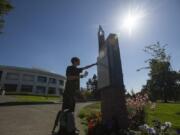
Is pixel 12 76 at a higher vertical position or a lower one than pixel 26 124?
higher

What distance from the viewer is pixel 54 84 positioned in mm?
81188

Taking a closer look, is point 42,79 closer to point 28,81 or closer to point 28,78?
point 28,78

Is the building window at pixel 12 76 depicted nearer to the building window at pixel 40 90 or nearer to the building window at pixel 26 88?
the building window at pixel 26 88

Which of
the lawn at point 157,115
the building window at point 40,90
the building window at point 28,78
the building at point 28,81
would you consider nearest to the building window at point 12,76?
the building at point 28,81

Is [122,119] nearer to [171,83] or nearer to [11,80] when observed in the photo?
[11,80]

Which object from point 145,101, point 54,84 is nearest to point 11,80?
point 54,84

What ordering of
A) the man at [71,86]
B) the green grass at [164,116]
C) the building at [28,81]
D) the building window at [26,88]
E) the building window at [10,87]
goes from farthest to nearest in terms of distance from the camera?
the building window at [26,88] < the building window at [10,87] < the building at [28,81] < the green grass at [164,116] < the man at [71,86]

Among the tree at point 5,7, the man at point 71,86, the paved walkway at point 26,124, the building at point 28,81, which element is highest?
the building at point 28,81

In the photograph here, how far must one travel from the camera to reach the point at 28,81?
240ft

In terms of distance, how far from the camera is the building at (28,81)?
6875 centimetres

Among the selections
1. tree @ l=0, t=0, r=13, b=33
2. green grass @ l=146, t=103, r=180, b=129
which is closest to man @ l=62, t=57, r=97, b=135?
green grass @ l=146, t=103, r=180, b=129

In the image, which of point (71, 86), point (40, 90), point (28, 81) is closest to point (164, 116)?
point (71, 86)

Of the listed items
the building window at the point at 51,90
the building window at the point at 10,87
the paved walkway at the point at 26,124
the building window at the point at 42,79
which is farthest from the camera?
the building window at the point at 51,90

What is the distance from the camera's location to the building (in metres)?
68.8
